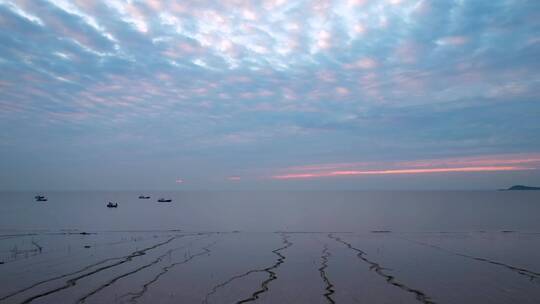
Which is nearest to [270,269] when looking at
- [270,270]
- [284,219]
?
[270,270]

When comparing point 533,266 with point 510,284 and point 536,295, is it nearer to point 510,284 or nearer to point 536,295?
point 510,284

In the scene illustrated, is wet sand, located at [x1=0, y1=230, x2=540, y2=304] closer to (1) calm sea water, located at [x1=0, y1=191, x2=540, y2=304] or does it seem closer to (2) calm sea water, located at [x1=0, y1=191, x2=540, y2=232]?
(1) calm sea water, located at [x1=0, y1=191, x2=540, y2=304]

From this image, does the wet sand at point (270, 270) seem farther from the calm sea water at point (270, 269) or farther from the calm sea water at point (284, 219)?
the calm sea water at point (284, 219)

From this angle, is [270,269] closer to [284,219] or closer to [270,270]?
[270,270]

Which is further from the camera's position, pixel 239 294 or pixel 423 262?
pixel 423 262

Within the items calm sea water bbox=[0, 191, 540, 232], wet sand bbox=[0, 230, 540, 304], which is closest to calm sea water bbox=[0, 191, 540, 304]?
wet sand bbox=[0, 230, 540, 304]

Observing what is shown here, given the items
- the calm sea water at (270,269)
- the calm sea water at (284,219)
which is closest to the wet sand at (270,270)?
the calm sea water at (270,269)

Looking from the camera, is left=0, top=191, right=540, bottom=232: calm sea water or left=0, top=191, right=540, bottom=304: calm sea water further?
left=0, top=191, right=540, bottom=232: calm sea water

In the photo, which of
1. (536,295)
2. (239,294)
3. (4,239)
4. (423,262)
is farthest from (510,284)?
(4,239)
